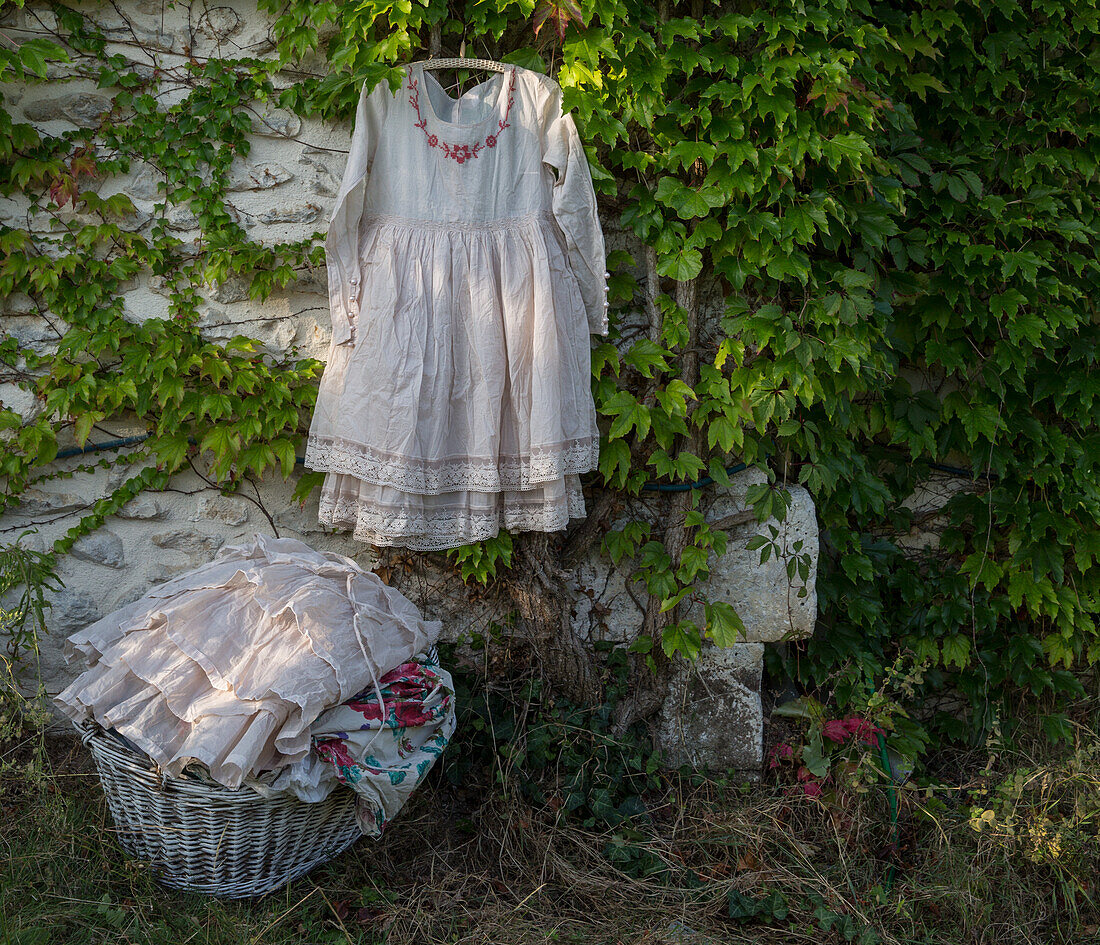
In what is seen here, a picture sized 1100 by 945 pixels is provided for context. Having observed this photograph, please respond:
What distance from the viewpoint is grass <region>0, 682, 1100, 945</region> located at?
193 cm

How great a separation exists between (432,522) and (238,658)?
25.4 inches

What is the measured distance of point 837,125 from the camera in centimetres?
237

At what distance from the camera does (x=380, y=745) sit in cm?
196

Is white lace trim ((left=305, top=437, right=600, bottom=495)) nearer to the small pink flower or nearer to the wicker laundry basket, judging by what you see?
the wicker laundry basket

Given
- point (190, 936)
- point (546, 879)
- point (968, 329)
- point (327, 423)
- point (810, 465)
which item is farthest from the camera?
point (968, 329)

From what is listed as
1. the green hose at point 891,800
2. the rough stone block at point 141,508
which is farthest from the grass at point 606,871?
the rough stone block at point 141,508

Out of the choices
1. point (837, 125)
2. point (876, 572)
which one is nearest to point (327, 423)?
point (837, 125)

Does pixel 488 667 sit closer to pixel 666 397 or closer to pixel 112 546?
pixel 666 397

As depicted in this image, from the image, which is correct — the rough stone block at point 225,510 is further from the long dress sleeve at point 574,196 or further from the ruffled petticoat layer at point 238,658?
the long dress sleeve at point 574,196

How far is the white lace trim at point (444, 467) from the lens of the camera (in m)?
2.28

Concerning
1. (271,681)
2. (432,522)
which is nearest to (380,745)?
(271,681)

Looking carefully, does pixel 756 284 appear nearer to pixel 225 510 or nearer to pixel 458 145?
pixel 458 145

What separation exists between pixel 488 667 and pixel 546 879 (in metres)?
0.64

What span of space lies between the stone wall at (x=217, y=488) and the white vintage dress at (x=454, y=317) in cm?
23
